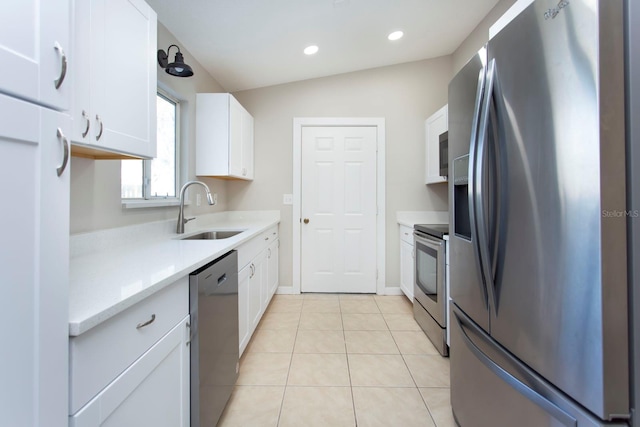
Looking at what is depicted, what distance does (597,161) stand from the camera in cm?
70

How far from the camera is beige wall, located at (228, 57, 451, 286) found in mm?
3416

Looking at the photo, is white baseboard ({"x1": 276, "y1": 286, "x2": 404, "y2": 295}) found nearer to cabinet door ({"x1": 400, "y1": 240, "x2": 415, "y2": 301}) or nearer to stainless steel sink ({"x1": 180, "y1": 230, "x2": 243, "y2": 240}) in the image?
cabinet door ({"x1": 400, "y1": 240, "x2": 415, "y2": 301})

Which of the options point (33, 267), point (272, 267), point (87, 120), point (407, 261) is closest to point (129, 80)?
point (87, 120)

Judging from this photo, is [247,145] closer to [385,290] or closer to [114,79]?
[114,79]

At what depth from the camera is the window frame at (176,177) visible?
70.8 inches

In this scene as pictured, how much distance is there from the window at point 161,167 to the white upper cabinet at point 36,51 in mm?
1242


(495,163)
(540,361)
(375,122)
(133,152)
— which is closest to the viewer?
(540,361)

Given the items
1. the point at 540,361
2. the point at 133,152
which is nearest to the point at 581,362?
the point at 540,361

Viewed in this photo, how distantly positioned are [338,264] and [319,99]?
2.04m

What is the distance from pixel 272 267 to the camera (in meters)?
3.07

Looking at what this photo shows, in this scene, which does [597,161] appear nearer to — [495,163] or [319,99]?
[495,163]

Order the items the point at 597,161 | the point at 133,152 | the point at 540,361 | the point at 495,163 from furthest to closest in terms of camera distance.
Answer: the point at 133,152 → the point at 495,163 → the point at 540,361 → the point at 597,161

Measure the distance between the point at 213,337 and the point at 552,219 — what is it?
139 centimetres

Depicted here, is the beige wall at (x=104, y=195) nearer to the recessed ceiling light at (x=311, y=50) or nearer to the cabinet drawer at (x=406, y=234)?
the recessed ceiling light at (x=311, y=50)
